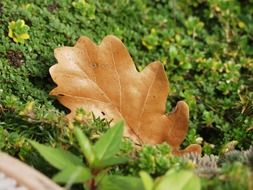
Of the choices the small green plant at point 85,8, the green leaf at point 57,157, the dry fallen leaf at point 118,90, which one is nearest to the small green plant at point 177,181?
the green leaf at point 57,157

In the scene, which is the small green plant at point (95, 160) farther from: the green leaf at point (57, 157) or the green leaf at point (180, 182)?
the green leaf at point (180, 182)

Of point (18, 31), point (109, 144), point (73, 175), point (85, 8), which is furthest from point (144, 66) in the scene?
point (73, 175)

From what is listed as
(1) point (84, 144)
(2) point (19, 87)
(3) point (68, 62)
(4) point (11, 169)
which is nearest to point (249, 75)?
(3) point (68, 62)

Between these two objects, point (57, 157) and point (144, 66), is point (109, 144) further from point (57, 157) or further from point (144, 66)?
point (144, 66)

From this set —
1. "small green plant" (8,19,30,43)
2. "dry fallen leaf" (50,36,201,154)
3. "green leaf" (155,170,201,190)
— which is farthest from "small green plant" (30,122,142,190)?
"small green plant" (8,19,30,43)

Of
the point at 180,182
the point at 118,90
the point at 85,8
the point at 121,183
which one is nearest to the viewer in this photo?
the point at 180,182

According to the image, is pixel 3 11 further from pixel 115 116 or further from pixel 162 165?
pixel 162 165
